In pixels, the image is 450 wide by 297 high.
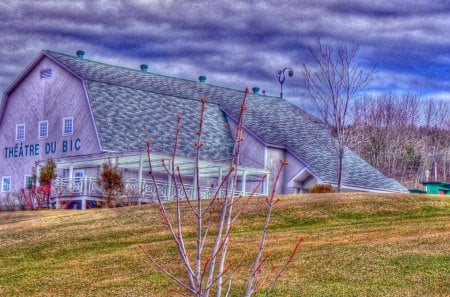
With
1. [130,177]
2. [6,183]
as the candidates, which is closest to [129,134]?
[130,177]

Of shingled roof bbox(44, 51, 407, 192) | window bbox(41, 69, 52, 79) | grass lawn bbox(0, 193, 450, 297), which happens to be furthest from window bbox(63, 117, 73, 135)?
grass lawn bbox(0, 193, 450, 297)

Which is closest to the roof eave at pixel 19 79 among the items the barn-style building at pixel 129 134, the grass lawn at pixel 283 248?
the barn-style building at pixel 129 134

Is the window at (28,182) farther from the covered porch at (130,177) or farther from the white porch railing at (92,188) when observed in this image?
the white porch railing at (92,188)

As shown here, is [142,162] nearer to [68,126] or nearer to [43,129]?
[68,126]

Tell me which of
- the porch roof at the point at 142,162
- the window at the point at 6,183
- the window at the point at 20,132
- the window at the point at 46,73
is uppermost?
the window at the point at 46,73

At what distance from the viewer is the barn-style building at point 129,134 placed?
42.0 meters

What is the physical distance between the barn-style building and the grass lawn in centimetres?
1143

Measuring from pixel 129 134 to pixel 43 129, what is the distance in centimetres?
556

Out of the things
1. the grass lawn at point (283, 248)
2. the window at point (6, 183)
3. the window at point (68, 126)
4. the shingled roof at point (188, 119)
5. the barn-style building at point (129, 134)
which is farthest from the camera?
the window at point (6, 183)

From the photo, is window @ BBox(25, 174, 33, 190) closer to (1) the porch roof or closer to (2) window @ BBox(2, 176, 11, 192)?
(1) the porch roof

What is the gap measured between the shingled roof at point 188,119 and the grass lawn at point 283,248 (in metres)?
13.1

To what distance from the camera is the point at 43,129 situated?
45.8 meters

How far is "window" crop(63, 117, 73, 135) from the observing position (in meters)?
44.0

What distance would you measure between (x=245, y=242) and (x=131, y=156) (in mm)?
17626
